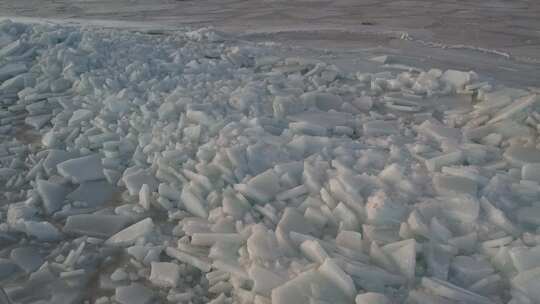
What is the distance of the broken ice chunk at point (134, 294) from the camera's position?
5.32 feet

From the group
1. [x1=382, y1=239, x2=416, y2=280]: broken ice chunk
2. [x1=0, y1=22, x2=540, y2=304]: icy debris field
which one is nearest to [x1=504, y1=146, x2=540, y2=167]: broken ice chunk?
[x1=0, y1=22, x2=540, y2=304]: icy debris field

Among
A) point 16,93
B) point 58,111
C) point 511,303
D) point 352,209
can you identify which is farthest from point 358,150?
point 16,93

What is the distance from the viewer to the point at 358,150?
228cm

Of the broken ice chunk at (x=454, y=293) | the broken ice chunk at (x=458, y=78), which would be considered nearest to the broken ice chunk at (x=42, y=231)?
the broken ice chunk at (x=454, y=293)

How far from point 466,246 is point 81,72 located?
310 centimetres

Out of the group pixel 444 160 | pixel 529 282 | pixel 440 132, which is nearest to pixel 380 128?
pixel 440 132

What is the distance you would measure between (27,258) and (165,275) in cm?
58

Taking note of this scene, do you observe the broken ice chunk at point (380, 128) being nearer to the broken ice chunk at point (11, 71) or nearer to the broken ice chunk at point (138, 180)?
the broken ice chunk at point (138, 180)

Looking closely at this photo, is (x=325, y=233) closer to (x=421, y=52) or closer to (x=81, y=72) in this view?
(x=81, y=72)

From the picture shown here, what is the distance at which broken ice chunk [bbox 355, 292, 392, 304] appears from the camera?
1406 millimetres

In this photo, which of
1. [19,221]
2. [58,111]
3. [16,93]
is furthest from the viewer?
[16,93]

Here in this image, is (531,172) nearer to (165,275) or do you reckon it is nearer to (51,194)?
(165,275)

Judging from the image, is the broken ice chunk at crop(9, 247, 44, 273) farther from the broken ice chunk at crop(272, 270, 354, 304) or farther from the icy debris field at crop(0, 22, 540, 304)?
the broken ice chunk at crop(272, 270, 354, 304)

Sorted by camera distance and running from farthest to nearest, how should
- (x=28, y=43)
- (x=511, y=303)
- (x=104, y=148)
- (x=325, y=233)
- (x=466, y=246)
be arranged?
(x=28, y=43)
(x=104, y=148)
(x=325, y=233)
(x=466, y=246)
(x=511, y=303)
